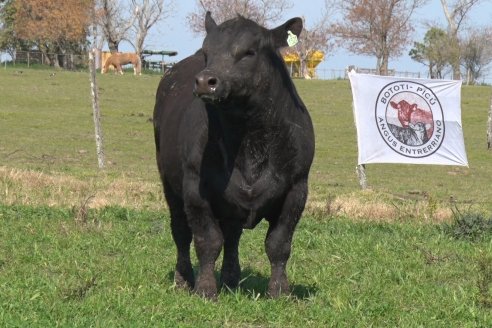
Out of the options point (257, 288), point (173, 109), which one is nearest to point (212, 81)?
point (173, 109)

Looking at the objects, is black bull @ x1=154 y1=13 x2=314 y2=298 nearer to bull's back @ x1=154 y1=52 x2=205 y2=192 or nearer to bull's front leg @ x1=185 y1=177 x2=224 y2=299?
bull's front leg @ x1=185 y1=177 x2=224 y2=299

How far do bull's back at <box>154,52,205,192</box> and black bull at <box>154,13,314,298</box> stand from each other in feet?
1.58

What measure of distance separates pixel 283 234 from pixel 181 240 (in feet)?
5.19

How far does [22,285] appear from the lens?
752cm

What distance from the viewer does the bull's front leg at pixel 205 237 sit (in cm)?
722

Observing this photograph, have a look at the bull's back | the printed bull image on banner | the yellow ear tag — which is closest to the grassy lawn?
the bull's back

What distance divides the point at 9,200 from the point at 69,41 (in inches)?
2858

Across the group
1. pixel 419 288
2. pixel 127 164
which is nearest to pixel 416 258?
pixel 419 288

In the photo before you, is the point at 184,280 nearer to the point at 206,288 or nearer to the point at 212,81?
the point at 206,288

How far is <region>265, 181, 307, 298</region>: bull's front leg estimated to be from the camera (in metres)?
7.19

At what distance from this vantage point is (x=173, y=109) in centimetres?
848

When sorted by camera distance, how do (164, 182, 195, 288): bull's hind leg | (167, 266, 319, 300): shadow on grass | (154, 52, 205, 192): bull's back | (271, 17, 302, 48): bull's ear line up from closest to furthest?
(271, 17, 302, 48): bull's ear < (167, 266, 319, 300): shadow on grass < (154, 52, 205, 192): bull's back < (164, 182, 195, 288): bull's hind leg

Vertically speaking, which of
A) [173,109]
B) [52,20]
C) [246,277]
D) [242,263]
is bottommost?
[242,263]

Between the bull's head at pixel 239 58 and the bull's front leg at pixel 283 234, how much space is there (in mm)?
901
